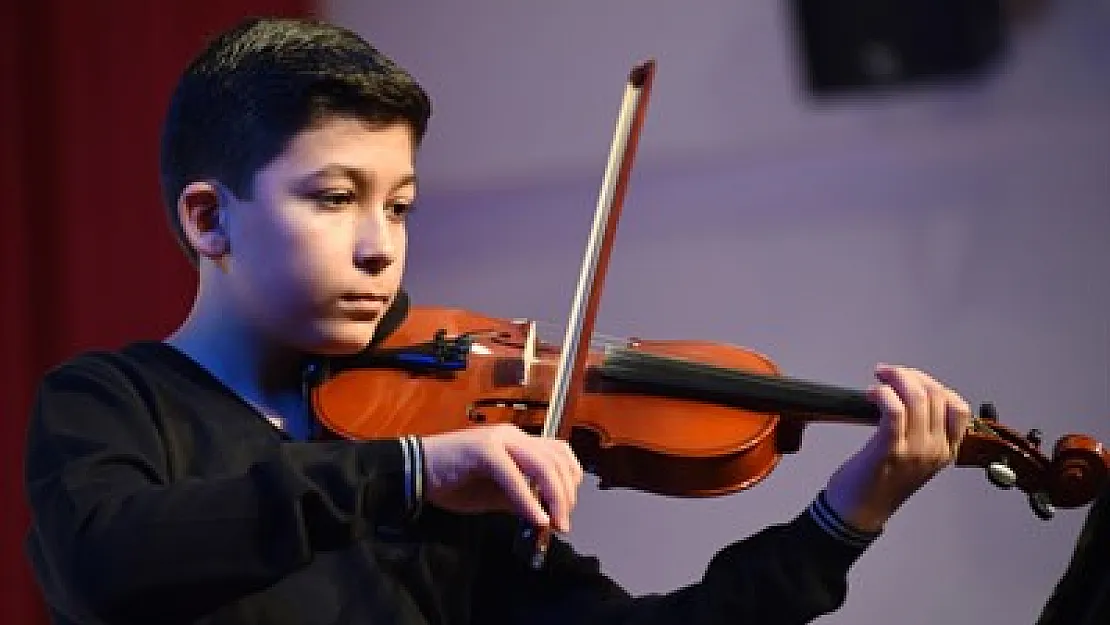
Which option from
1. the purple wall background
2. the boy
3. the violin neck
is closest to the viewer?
the boy

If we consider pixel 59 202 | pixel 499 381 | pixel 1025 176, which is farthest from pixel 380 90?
pixel 1025 176

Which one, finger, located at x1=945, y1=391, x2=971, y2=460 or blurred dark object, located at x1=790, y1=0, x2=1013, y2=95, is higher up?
blurred dark object, located at x1=790, y1=0, x2=1013, y2=95

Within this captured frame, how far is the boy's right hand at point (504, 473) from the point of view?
0.75 metres

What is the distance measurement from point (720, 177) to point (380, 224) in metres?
0.89

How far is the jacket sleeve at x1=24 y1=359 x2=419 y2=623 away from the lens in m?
0.76

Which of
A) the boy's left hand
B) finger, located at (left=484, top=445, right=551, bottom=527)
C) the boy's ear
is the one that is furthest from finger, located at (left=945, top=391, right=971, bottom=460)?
the boy's ear

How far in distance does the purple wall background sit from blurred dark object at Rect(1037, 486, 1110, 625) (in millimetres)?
902

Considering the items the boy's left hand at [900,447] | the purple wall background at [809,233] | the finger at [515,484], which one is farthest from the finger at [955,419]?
the purple wall background at [809,233]

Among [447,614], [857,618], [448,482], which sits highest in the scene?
[448,482]

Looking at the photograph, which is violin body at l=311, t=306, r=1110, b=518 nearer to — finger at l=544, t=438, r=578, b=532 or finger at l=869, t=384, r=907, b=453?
finger at l=869, t=384, r=907, b=453

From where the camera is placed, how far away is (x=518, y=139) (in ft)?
6.15

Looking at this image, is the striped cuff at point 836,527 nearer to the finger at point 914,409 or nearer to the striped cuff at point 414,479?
the finger at point 914,409

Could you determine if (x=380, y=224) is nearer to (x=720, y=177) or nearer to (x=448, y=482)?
(x=448, y=482)

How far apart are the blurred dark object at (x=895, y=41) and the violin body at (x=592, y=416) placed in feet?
2.54
